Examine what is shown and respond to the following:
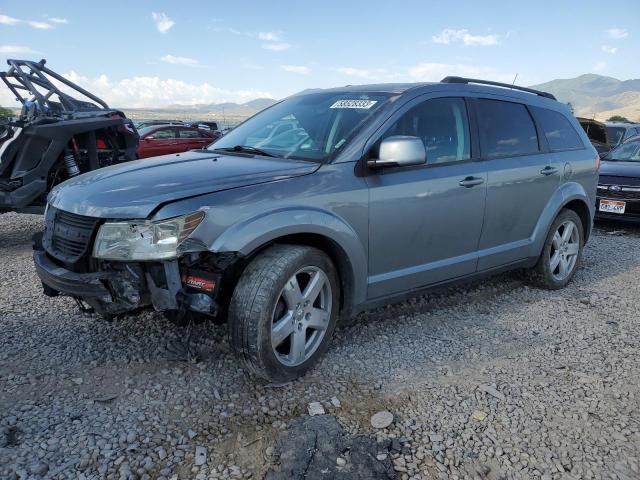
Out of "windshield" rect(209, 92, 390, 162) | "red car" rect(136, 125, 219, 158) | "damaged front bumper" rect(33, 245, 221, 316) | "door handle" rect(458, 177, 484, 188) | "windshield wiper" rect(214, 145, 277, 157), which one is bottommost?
"red car" rect(136, 125, 219, 158)

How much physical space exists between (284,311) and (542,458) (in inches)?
58.5

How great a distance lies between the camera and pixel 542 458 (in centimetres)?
246

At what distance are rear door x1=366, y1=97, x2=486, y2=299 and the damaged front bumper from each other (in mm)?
1121

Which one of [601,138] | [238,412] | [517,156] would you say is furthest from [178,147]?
[238,412]

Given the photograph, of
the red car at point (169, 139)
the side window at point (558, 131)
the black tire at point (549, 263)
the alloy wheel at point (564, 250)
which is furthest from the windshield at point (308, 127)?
the red car at point (169, 139)

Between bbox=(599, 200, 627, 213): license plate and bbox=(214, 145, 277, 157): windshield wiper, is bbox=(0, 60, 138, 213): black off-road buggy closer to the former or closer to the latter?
bbox=(214, 145, 277, 157): windshield wiper

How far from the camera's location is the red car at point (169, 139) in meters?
15.8

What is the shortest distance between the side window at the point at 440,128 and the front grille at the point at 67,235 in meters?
1.92

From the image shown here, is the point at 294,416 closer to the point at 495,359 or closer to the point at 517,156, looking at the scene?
the point at 495,359

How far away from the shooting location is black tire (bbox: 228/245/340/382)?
276 centimetres

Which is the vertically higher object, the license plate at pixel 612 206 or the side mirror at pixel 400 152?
the side mirror at pixel 400 152

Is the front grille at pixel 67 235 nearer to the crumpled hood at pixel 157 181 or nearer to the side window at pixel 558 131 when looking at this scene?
the crumpled hood at pixel 157 181

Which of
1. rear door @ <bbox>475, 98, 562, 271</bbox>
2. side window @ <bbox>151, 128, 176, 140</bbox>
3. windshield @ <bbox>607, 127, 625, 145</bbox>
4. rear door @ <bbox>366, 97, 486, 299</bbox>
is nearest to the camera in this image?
rear door @ <bbox>366, 97, 486, 299</bbox>

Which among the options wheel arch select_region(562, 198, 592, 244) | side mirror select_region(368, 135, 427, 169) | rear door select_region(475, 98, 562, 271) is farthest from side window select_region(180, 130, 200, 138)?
side mirror select_region(368, 135, 427, 169)
